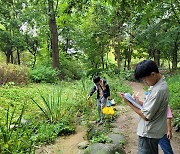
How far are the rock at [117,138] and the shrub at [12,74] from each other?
7207 millimetres

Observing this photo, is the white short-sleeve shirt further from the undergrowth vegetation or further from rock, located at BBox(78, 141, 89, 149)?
rock, located at BBox(78, 141, 89, 149)

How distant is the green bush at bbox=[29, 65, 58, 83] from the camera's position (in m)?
14.1

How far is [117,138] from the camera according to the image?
521cm

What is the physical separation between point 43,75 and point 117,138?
32.6 ft

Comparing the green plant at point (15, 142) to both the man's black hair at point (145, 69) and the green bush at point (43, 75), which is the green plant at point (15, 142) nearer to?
the man's black hair at point (145, 69)

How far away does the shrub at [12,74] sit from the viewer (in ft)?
36.7

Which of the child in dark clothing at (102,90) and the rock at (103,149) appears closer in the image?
the rock at (103,149)

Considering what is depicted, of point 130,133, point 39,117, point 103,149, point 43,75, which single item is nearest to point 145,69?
point 103,149

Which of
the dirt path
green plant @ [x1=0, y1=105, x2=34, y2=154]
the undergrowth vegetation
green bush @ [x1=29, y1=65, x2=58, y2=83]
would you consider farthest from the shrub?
green plant @ [x1=0, y1=105, x2=34, y2=154]

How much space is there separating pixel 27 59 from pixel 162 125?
2320 centimetres

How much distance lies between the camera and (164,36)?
13648 mm

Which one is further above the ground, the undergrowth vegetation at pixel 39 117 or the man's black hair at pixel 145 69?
the man's black hair at pixel 145 69

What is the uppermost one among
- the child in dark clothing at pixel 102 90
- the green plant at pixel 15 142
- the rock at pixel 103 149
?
the child in dark clothing at pixel 102 90

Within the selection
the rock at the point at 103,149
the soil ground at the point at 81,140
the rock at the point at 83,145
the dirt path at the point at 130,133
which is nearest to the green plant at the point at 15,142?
the soil ground at the point at 81,140
